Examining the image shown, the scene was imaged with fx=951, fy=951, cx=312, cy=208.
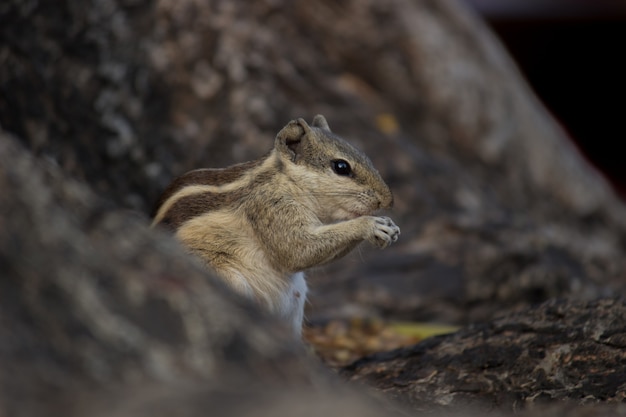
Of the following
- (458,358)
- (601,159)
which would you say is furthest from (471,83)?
(601,159)

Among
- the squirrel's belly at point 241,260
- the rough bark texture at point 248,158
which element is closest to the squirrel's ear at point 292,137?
the squirrel's belly at point 241,260

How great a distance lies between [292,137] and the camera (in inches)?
205

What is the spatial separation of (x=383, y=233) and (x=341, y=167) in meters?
0.47

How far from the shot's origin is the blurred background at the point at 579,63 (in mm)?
15242

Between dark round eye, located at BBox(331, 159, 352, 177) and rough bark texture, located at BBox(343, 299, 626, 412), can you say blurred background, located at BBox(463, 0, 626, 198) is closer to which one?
dark round eye, located at BBox(331, 159, 352, 177)

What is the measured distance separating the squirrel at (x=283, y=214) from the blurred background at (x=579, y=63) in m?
10.8

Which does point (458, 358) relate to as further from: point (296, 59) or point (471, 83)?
point (471, 83)

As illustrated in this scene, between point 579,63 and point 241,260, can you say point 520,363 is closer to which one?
point 241,260

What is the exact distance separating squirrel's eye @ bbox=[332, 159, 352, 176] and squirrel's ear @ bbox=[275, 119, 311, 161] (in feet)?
0.71

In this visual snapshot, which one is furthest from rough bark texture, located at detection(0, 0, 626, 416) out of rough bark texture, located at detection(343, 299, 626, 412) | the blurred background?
the blurred background

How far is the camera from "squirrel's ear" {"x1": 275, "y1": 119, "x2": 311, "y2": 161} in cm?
519

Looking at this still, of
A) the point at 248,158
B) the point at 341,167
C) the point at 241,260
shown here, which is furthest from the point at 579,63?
the point at 241,260

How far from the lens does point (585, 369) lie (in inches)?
169

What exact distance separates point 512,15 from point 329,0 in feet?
25.4
